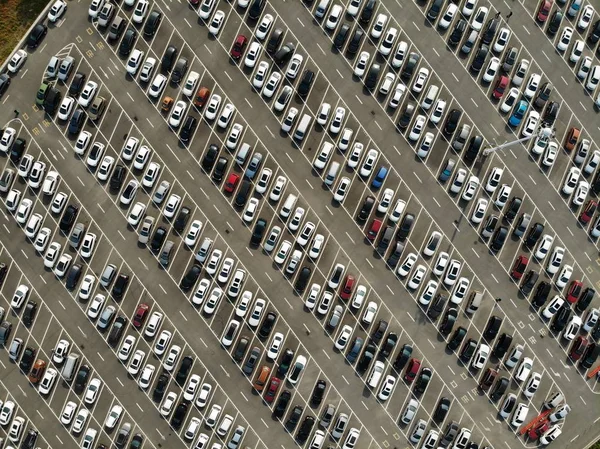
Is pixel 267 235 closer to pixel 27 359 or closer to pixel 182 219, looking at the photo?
pixel 182 219

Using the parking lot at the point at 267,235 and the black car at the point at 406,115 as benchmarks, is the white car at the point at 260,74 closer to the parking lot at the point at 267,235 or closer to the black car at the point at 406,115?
the parking lot at the point at 267,235

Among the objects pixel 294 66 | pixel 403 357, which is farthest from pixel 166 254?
pixel 403 357

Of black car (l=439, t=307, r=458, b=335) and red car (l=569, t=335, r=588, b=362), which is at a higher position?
red car (l=569, t=335, r=588, b=362)

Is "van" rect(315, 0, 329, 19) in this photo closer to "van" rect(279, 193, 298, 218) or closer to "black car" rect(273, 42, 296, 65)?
"black car" rect(273, 42, 296, 65)

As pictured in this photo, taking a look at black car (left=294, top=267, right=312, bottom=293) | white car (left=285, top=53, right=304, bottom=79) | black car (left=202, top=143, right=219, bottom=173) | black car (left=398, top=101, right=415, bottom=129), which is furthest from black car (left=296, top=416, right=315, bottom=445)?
white car (left=285, top=53, right=304, bottom=79)

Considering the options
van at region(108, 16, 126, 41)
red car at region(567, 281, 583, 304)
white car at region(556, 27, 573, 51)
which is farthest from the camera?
white car at region(556, 27, 573, 51)

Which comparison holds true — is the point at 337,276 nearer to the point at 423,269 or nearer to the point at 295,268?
the point at 295,268
